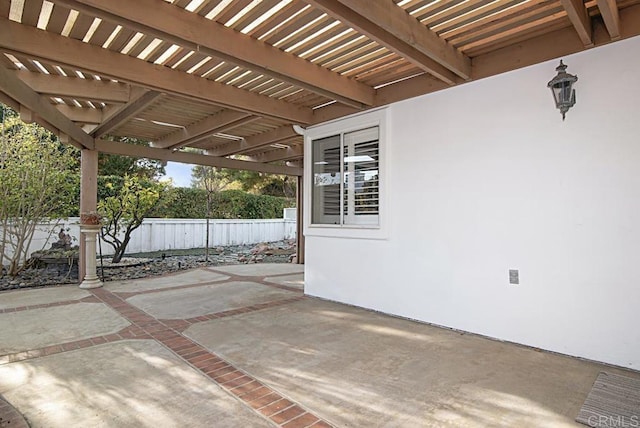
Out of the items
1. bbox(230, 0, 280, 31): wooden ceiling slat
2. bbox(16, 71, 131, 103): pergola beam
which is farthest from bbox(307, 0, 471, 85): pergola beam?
bbox(16, 71, 131, 103): pergola beam

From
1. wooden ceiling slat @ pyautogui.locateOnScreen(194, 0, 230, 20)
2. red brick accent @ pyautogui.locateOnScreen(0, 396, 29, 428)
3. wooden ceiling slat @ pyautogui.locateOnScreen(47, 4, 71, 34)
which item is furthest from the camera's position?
wooden ceiling slat @ pyautogui.locateOnScreen(47, 4, 71, 34)

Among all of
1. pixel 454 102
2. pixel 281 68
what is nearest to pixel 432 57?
pixel 454 102

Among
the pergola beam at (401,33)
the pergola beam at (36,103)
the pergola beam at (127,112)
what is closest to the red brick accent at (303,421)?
the pergola beam at (401,33)

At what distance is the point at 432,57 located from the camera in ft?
10.6

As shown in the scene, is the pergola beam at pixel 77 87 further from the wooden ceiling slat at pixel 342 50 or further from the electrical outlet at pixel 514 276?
the electrical outlet at pixel 514 276

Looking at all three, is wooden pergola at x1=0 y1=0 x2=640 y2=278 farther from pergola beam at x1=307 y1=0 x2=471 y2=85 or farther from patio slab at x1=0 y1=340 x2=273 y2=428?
patio slab at x1=0 y1=340 x2=273 y2=428

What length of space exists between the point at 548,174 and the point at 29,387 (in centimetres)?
469

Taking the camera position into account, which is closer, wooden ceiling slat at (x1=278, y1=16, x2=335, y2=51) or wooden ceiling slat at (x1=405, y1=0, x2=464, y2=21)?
wooden ceiling slat at (x1=405, y1=0, x2=464, y2=21)

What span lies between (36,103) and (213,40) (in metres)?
3.08

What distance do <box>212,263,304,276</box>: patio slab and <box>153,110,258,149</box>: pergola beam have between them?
305 cm

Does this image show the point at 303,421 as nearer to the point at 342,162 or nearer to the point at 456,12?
the point at 456,12

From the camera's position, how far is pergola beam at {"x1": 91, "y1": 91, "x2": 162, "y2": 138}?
4.61 metres

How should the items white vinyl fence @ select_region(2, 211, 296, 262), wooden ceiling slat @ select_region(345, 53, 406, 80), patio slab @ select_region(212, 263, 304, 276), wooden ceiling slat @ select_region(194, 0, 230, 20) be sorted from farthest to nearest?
white vinyl fence @ select_region(2, 211, 296, 262) → patio slab @ select_region(212, 263, 304, 276) → wooden ceiling slat @ select_region(345, 53, 406, 80) → wooden ceiling slat @ select_region(194, 0, 230, 20)

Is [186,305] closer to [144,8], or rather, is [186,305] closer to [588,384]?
[144,8]
